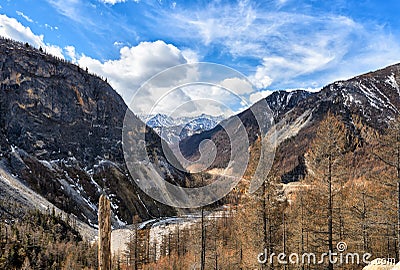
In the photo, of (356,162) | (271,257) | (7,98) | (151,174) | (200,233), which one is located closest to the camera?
(271,257)

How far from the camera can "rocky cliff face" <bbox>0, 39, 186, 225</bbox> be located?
10312 centimetres

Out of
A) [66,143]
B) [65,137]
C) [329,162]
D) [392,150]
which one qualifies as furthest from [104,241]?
[65,137]

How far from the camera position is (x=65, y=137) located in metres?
128

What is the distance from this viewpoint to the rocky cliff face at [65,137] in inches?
4060

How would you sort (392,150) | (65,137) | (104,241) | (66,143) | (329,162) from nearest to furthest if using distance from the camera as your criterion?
(104,241)
(392,150)
(329,162)
(66,143)
(65,137)

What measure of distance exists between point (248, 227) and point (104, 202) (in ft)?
55.5

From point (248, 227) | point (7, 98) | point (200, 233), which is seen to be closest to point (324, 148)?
point (248, 227)

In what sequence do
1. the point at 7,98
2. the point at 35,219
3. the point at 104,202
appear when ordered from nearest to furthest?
the point at 104,202
the point at 35,219
the point at 7,98

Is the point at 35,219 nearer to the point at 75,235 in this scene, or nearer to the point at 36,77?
the point at 75,235

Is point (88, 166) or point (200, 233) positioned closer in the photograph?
point (200, 233)

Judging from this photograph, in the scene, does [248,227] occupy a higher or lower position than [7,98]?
lower

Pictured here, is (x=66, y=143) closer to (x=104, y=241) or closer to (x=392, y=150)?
(x=392, y=150)

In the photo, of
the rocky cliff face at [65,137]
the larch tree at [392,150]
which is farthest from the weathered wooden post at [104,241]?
the rocky cliff face at [65,137]

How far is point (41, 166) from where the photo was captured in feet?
350
